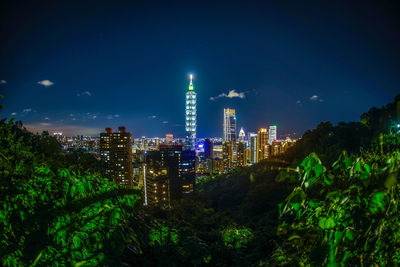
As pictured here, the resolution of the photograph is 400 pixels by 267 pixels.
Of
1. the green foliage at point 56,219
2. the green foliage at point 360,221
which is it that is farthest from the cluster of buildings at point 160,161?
the green foliage at point 360,221

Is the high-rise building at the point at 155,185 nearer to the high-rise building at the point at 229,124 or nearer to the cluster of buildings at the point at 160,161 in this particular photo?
the cluster of buildings at the point at 160,161

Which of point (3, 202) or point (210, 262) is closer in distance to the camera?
point (3, 202)

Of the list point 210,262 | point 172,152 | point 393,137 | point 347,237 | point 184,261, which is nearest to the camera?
point 347,237

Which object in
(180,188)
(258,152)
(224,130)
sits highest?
(224,130)

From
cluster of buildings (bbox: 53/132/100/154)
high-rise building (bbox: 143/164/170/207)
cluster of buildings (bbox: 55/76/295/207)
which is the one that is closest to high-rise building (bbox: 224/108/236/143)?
cluster of buildings (bbox: 55/76/295/207)

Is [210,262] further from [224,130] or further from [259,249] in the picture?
[224,130]

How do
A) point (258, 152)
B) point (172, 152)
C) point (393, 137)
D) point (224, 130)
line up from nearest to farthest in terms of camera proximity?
point (393, 137) < point (172, 152) < point (258, 152) < point (224, 130)

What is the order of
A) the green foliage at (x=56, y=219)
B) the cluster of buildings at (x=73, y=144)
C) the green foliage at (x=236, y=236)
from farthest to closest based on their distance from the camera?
the cluster of buildings at (x=73, y=144) → the green foliage at (x=236, y=236) → the green foliage at (x=56, y=219)

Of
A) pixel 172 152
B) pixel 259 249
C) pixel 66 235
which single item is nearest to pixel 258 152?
pixel 172 152
